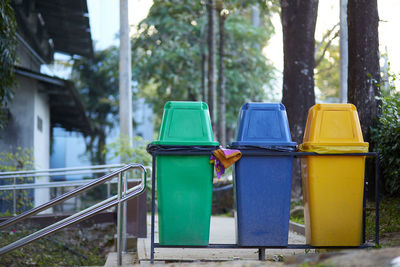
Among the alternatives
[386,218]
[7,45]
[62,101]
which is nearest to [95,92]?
[62,101]

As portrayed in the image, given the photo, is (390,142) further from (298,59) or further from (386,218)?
(298,59)

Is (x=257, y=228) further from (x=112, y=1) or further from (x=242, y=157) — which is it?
(x=112, y=1)

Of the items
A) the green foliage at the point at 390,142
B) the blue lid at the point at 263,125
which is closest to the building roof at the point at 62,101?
the green foliage at the point at 390,142

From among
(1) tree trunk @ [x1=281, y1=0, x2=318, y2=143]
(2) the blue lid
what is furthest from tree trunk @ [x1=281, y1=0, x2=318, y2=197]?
(2) the blue lid

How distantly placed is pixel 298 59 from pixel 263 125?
204 inches

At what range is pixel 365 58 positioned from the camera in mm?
8484

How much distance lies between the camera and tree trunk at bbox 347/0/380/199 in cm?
845

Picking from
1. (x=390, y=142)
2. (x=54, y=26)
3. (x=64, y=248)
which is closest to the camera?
(x=390, y=142)

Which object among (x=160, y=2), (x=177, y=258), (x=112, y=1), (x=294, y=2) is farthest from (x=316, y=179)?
(x=112, y=1)

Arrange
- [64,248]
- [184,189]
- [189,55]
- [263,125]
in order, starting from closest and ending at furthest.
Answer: [184,189], [263,125], [64,248], [189,55]

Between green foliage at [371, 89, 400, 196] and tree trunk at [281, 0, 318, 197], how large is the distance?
2444 millimetres

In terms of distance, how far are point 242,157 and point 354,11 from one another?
13.6 ft

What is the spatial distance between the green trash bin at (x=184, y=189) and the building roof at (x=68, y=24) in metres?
10.4

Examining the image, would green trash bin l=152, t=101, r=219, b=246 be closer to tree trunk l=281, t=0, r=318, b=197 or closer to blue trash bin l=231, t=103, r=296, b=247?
blue trash bin l=231, t=103, r=296, b=247
